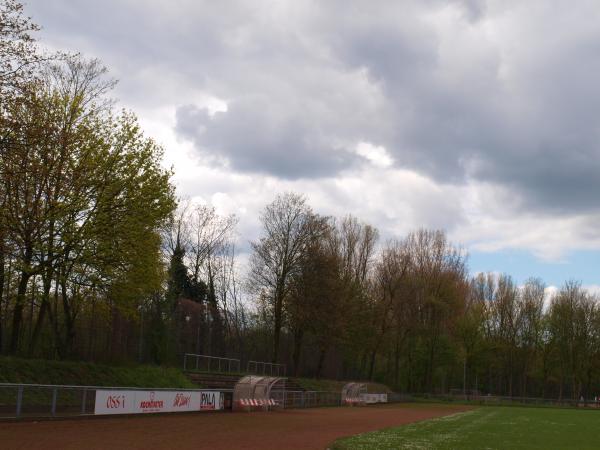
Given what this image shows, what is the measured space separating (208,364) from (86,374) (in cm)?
1943

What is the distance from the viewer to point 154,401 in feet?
103

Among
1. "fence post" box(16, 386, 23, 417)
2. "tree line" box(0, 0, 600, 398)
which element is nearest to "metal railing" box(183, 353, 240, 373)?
"tree line" box(0, 0, 600, 398)

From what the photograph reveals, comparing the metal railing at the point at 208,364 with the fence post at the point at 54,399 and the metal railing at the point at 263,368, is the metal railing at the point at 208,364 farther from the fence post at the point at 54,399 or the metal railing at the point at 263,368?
the fence post at the point at 54,399

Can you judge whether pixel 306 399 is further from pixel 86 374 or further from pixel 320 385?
pixel 86 374

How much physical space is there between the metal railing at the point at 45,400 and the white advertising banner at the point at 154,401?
1.54 ft

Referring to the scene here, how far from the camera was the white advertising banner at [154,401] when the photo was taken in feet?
91.2

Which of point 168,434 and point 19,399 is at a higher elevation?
point 19,399

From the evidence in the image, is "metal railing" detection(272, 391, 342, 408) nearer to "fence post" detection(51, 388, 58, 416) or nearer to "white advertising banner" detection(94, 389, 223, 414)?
"white advertising banner" detection(94, 389, 223, 414)

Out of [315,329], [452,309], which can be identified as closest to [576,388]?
[452,309]

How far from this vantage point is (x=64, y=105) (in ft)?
117

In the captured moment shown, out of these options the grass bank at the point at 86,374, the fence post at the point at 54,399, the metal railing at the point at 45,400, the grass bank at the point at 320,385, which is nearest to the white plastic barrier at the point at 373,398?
the grass bank at the point at 320,385

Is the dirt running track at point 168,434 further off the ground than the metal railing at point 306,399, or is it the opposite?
the dirt running track at point 168,434

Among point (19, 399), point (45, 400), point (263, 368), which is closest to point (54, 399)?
point (45, 400)

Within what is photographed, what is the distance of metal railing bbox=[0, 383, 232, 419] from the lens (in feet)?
76.9
